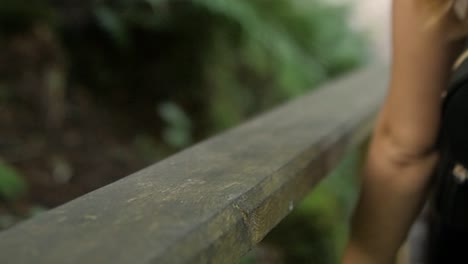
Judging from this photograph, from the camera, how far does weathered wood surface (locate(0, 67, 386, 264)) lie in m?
0.52

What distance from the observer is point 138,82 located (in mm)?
2676

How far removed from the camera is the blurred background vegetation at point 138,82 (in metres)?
2.00

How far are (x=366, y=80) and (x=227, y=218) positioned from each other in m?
1.84

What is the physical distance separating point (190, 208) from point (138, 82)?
82.2 inches

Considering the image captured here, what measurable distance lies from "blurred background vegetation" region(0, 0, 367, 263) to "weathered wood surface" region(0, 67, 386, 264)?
29.1 inches

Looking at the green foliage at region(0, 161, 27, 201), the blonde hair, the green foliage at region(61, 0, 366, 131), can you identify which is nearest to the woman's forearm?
the blonde hair

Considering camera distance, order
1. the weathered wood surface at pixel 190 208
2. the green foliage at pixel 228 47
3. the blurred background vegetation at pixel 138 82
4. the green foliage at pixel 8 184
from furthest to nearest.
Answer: the green foliage at pixel 228 47
the blurred background vegetation at pixel 138 82
the green foliage at pixel 8 184
the weathered wood surface at pixel 190 208

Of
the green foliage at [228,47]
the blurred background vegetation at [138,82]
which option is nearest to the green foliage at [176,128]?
the blurred background vegetation at [138,82]

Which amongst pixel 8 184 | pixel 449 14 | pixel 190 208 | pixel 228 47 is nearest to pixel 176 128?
pixel 228 47

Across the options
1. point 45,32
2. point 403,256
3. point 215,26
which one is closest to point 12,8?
point 45,32

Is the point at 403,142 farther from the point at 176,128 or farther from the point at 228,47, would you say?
the point at 228,47

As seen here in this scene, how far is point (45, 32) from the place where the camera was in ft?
7.68

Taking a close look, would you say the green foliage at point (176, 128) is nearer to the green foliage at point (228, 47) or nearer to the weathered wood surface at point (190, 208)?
the green foliage at point (228, 47)

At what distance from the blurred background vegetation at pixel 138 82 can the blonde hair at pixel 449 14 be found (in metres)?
0.86
